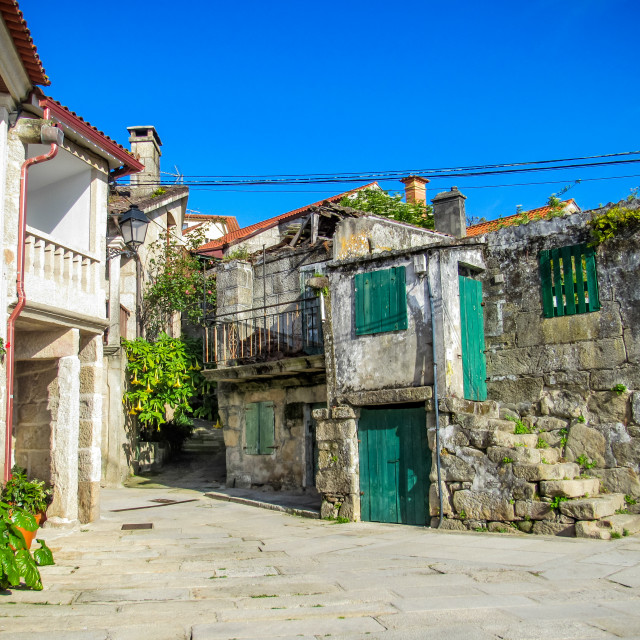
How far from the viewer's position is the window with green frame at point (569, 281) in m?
Result: 9.42

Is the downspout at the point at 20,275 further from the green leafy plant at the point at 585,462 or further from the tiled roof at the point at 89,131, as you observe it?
the green leafy plant at the point at 585,462

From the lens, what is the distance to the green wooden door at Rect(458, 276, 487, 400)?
978 cm

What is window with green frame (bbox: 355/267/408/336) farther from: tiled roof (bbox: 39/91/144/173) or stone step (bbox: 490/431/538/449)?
tiled roof (bbox: 39/91/144/173)

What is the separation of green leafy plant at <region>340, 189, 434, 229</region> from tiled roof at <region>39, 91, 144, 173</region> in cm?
950

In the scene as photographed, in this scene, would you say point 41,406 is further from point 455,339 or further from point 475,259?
point 475,259

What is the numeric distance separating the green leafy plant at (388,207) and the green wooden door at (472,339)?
9201 mm

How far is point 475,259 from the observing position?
1020 centimetres

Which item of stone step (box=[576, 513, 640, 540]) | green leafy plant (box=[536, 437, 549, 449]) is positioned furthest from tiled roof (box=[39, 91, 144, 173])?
stone step (box=[576, 513, 640, 540])

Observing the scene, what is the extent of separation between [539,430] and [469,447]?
129 cm

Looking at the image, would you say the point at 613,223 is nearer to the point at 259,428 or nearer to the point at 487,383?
the point at 487,383

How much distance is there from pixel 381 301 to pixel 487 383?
1944 mm

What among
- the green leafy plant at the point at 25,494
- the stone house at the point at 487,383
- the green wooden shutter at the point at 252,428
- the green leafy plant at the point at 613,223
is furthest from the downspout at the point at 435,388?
the green wooden shutter at the point at 252,428

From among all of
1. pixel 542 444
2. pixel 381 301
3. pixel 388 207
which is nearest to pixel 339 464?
pixel 381 301

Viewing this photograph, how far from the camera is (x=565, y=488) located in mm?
8242
